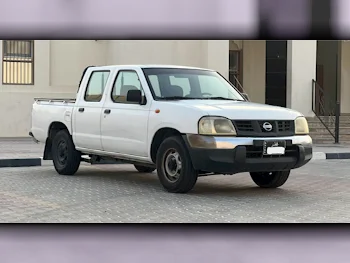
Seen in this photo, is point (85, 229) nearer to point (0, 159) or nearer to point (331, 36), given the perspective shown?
point (331, 36)

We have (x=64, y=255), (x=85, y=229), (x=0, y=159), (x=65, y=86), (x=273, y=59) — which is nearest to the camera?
(x=64, y=255)

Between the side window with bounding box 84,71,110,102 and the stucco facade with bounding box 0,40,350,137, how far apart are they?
28.0ft

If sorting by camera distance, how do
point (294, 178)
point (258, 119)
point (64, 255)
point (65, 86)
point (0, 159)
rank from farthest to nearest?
point (65, 86), point (0, 159), point (294, 178), point (258, 119), point (64, 255)

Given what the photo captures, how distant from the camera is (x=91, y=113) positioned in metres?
9.19

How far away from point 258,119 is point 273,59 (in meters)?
15.8

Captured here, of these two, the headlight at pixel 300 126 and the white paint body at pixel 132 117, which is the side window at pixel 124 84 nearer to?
the white paint body at pixel 132 117

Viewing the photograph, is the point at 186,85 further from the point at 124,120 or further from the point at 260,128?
the point at 260,128

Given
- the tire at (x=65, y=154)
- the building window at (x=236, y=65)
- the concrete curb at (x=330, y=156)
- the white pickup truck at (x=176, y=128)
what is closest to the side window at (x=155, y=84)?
the white pickup truck at (x=176, y=128)

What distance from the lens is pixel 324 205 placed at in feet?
25.0

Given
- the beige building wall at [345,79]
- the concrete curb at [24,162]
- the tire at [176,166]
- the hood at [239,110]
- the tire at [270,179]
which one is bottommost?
the concrete curb at [24,162]

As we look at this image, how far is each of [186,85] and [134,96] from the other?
2.63 ft

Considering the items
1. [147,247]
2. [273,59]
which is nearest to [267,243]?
[147,247]

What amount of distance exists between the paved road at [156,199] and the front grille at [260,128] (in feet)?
2.90

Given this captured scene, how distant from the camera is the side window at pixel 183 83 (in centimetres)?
845
